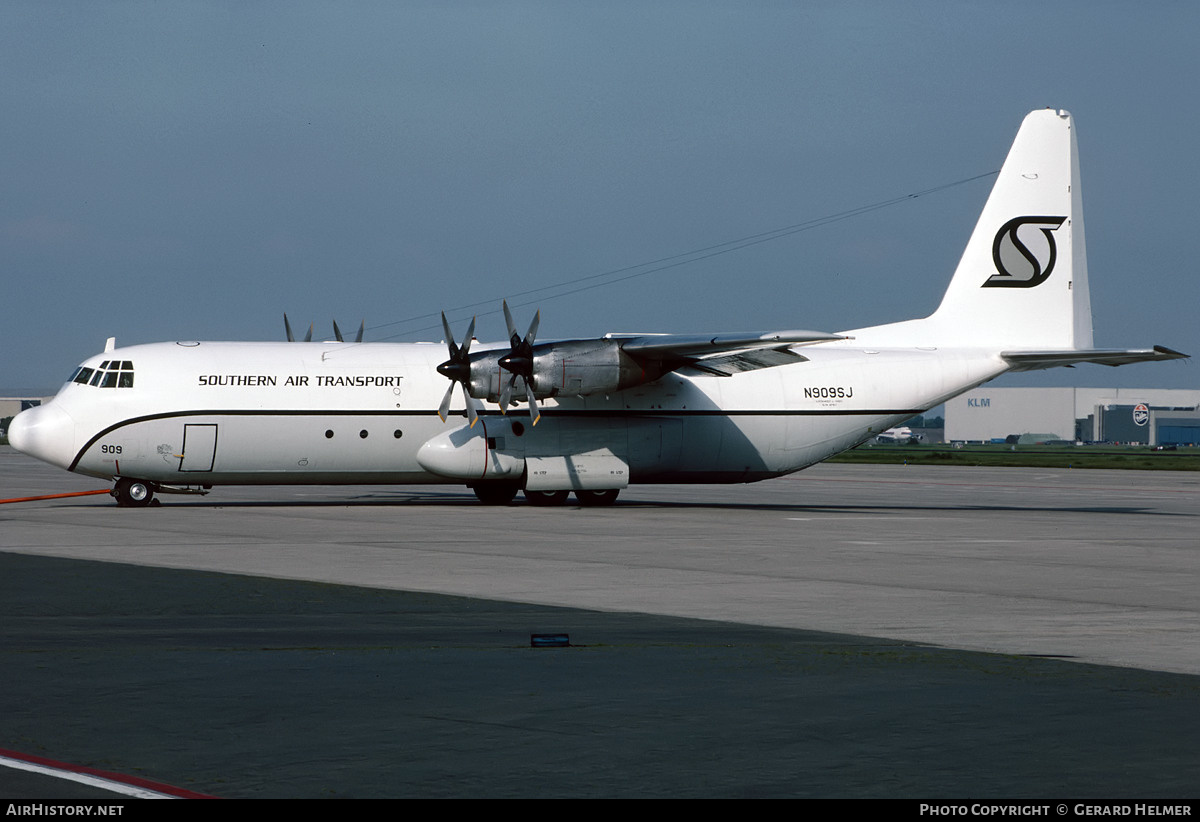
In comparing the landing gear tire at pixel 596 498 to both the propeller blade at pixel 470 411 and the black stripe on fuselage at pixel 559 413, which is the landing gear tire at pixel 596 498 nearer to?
the black stripe on fuselage at pixel 559 413

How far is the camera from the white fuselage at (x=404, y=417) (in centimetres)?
3297

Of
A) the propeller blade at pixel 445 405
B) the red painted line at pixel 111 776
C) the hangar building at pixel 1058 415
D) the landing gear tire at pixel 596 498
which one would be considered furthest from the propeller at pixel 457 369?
the hangar building at pixel 1058 415

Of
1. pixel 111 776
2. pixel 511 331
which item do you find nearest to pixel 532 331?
pixel 511 331

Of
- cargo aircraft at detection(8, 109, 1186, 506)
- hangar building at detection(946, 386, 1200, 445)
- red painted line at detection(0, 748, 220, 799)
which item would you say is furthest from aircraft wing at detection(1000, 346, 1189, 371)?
hangar building at detection(946, 386, 1200, 445)

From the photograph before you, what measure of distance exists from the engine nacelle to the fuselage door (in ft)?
20.8

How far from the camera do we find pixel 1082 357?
34.9 m

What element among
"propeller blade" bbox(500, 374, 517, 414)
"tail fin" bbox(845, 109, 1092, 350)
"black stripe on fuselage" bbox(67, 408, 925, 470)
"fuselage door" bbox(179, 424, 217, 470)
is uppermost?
"tail fin" bbox(845, 109, 1092, 350)

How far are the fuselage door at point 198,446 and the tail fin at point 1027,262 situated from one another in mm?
19664

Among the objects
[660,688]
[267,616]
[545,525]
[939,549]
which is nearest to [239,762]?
[660,688]

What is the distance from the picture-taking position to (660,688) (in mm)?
10156

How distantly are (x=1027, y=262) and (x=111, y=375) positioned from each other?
Result: 2445 cm

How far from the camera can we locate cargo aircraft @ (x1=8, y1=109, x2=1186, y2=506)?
33062 mm

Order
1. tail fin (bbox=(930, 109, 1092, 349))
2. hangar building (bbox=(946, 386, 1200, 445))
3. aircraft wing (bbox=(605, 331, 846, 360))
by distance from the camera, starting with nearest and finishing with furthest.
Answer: aircraft wing (bbox=(605, 331, 846, 360))
tail fin (bbox=(930, 109, 1092, 349))
hangar building (bbox=(946, 386, 1200, 445))

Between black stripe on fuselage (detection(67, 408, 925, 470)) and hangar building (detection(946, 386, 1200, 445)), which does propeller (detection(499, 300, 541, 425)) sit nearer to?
black stripe on fuselage (detection(67, 408, 925, 470))
